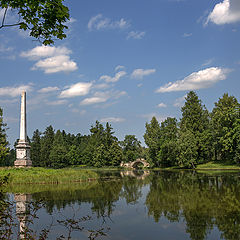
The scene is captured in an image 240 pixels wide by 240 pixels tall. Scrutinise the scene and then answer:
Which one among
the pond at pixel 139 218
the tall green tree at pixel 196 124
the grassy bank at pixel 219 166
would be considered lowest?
the grassy bank at pixel 219 166

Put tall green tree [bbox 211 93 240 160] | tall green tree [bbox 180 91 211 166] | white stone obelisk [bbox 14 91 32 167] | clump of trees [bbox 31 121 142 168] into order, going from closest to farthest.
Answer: white stone obelisk [bbox 14 91 32 167], tall green tree [bbox 211 93 240 160], tall green tree [bbox 180 91 211 166], clump of trees [bbox 31 121 142 168]

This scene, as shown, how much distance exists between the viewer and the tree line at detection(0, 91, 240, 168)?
62281 millimetres

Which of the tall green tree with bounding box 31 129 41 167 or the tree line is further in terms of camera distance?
the tall green tree with bounding box 31 129 41 167

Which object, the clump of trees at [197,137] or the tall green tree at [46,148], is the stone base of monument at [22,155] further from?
the tall green tree at [46,148]

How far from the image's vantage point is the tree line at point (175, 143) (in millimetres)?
62281

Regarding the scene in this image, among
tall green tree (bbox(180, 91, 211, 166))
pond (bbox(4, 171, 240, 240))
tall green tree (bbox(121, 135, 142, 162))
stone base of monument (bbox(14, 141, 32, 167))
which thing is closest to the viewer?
pond (bbox(4, 171, 240, 240))

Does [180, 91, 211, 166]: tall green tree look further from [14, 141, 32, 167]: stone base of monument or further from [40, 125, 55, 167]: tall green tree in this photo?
[40, 125, 55, 167]: tall green tree

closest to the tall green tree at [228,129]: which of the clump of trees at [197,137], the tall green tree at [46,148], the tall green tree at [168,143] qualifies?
the clump of trees at [197,137]

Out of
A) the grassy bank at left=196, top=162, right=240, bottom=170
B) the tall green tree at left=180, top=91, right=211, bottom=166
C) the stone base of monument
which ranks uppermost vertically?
the tall green tree at left=180, top=91, right=211, bottom=166

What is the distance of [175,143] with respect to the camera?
68.4m

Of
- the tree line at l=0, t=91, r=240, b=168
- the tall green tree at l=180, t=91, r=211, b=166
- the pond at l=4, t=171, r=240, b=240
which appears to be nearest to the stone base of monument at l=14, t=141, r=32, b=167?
the tree line at l=0, t=91, r=240, b=168

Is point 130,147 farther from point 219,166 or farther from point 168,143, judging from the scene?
point 219,166

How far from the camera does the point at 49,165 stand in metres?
108

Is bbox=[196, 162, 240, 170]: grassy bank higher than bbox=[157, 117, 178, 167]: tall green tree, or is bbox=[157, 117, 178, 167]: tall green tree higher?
bbox=[157, 117, 178, 167]: tall green tree
